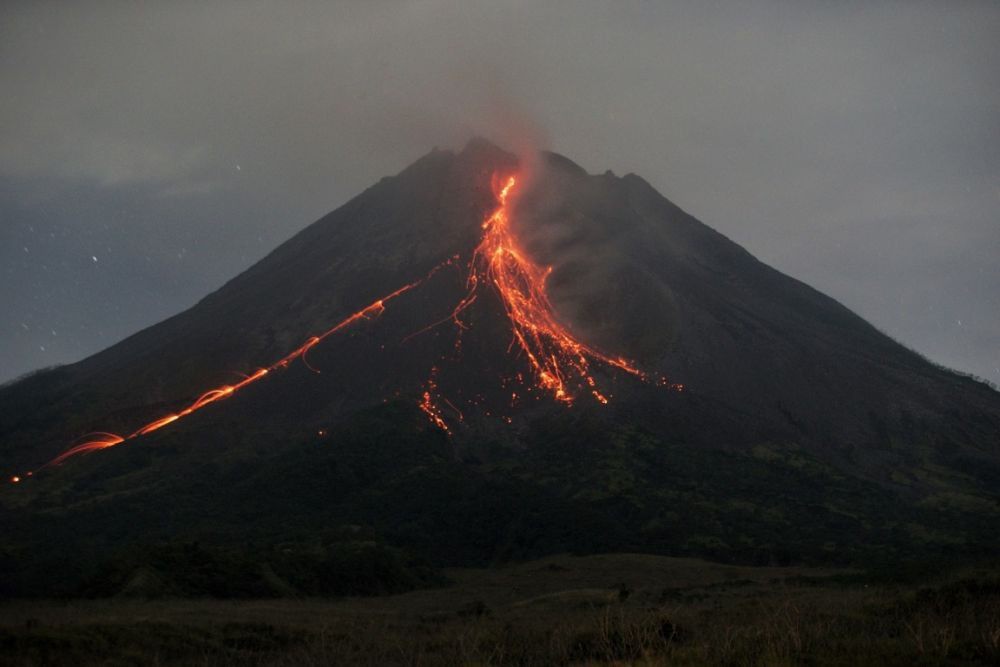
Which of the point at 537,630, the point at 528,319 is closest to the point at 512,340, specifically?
the point at 528,319

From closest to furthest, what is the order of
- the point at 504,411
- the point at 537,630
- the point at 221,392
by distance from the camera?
the point at 537,630 < the point at 504,411 < the point at 221,392

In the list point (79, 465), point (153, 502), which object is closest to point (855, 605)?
point (153, 502)

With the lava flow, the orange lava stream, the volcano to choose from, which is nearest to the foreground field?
the volcano

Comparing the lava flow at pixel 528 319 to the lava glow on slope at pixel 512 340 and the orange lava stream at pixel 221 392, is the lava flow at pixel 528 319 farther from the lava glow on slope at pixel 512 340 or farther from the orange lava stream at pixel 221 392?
the orange lava stream at pixel 221 392

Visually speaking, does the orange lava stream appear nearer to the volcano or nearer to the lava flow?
the volcano

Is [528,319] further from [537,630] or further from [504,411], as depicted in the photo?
[537,630]

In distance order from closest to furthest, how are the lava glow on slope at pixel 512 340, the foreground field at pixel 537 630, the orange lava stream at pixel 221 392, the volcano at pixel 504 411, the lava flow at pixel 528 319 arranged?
the foreground field at pixel 537 630, the volcano at pixel 504 411, the orange lava stream at pixel 221 392, the lava glow on slope at pixel 512 340, the lava flow at pixel 528 319

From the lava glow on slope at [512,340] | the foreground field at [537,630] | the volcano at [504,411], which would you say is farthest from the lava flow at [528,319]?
the foreground field at [537,630]
